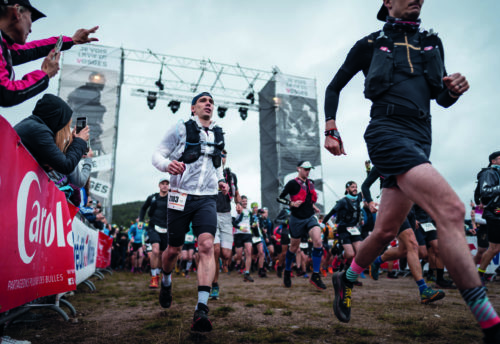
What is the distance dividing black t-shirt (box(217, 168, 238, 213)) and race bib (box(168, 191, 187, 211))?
2629 millimetres

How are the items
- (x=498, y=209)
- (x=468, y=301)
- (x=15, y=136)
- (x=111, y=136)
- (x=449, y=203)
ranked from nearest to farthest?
(x=468, y=301) → (x=449, y=203) → (x=15, y=136) → (x=498, y=209) → (x=111, y=136)

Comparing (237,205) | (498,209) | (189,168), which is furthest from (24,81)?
(498,209)

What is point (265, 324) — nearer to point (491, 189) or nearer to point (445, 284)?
point (445, 284)

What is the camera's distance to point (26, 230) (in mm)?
2576

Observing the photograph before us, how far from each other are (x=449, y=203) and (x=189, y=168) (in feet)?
8.71

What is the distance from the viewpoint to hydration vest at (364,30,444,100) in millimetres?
2373

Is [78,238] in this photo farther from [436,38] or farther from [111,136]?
[111,136]

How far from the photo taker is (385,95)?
2400 millimetres

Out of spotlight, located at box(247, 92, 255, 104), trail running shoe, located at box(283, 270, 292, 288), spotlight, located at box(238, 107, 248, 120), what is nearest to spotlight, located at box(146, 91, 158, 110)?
spotlight, located at box(238, 107, 248, 120)

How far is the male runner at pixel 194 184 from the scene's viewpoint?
11.9 feet

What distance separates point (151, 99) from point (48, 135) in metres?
22.3

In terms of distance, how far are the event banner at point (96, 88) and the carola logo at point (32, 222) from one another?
66.0 ft

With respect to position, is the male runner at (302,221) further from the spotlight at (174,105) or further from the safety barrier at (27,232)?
the spotlight at (174,105)

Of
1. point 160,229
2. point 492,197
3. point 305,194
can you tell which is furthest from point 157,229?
point 492,197
